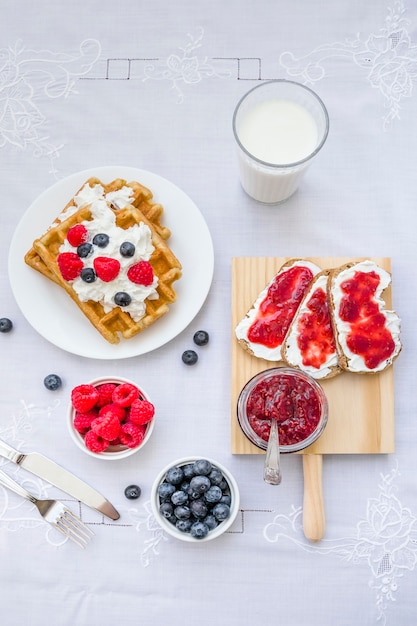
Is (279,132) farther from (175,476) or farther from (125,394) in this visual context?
(175,476)

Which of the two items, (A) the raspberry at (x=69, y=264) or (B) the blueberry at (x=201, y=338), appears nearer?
(A) the raspberry at (x=69, y=264)

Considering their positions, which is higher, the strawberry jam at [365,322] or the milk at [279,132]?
the milk at [279,132]

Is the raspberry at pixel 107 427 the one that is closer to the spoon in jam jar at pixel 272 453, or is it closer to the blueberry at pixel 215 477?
the blueberry at pixel 215 477

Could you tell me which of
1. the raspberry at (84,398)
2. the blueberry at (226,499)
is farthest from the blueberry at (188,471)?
the raspberry at (84,398)

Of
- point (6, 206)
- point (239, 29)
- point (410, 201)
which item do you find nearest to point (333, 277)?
point (410, 201)

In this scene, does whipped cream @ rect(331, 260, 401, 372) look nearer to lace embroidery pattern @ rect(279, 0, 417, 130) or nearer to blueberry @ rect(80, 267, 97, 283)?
lace embroidery pattern @ rect(279, 0, 417, 130)

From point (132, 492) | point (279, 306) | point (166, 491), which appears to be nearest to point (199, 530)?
point (166, 491)
